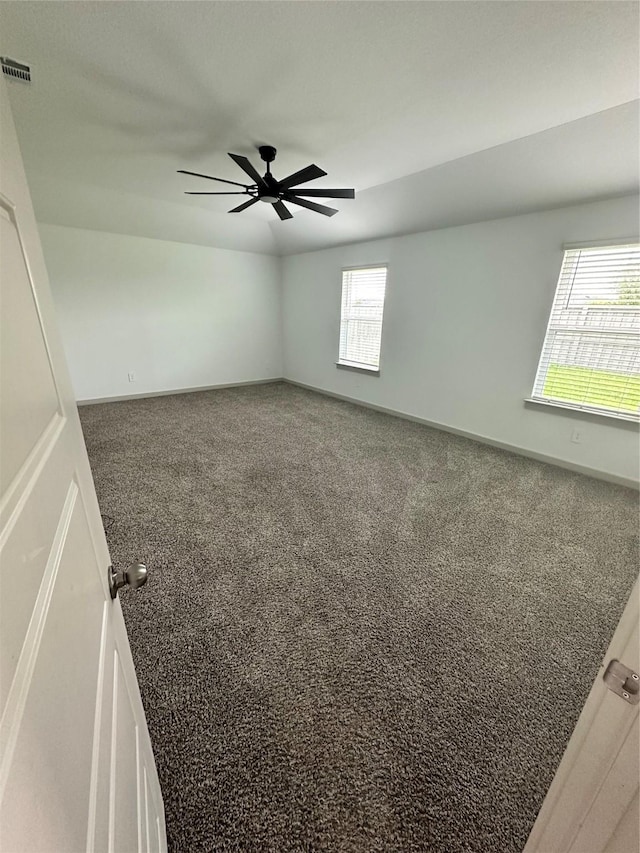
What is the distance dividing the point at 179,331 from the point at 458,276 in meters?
4.08

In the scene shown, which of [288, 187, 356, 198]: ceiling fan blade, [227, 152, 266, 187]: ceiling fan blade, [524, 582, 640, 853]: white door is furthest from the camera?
[288, 187, 356, 198]: ceiling fan blade

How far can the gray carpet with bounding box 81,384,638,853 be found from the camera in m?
1.04

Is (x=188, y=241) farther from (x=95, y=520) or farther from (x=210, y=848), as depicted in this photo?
(x=210, y=848)

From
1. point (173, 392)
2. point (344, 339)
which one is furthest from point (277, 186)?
point (173, 392)

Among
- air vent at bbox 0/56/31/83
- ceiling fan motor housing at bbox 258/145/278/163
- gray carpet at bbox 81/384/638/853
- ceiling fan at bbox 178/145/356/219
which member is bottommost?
gray carpet at bbox 81/384/638/853

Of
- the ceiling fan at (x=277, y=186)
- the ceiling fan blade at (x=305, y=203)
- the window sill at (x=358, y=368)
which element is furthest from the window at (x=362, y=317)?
the ceiling fan at (x=277, y=186)

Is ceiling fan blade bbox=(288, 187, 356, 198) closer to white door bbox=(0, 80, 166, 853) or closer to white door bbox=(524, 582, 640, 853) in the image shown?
white door bbox=(0, 80, 166, 853)

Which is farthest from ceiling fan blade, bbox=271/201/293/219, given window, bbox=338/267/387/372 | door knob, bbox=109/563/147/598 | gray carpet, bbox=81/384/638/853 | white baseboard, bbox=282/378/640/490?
door knob, bbox=109/563/147/598

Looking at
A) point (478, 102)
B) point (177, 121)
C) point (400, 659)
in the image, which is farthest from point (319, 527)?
point (177, 121)

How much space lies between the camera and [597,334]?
289cm

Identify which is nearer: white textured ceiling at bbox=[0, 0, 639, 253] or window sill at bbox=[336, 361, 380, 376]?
white textured ceiling at bbox=[0, 0, 639, 253]

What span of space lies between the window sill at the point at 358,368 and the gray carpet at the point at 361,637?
6.41 ft

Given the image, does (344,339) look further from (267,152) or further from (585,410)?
(585,410)

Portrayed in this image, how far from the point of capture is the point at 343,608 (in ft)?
5.57
